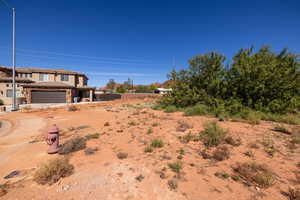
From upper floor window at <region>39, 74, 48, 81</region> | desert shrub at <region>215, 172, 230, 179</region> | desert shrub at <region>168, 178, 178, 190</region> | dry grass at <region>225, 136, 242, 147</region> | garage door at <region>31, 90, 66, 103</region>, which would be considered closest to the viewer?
desert shrub at <region>168, 178, 178, 190</region>

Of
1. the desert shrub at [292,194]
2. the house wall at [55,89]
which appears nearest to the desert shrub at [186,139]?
the desert shrub at [292,194]

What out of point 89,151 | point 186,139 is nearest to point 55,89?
point 89,151

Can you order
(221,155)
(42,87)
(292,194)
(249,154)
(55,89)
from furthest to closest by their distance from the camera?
(55,89) → (42,87) → (249,154) → (221,155) → (292,194)

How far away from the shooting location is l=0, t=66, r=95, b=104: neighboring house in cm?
1742

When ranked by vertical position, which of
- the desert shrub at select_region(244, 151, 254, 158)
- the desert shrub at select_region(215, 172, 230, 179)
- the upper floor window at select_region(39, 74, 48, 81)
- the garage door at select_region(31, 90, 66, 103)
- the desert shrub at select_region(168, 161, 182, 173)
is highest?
the upper floor window at select_region(39, 74, 48, 81)

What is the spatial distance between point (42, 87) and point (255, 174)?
81.9 ft

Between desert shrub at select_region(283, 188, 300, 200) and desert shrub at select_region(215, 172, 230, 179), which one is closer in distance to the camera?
desert shrub at select_region(283, 188, 300, 200)

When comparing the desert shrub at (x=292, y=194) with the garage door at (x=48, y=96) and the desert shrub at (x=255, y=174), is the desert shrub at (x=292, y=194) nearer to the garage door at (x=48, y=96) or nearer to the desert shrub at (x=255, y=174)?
the desert shrub at (x=255, y=174)

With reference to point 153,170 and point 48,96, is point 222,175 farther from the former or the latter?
point 48,96

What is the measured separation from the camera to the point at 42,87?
59.7ft

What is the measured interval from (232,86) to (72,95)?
23161 mm

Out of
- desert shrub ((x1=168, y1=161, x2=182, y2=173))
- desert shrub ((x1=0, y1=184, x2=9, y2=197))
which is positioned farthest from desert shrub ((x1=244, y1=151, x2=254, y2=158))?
desert shrub ((x1=0, y1=184, x2=9, y2=197))

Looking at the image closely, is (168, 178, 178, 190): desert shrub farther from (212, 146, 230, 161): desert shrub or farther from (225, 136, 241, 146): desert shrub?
(225, 136, 241, 146): desert shrub

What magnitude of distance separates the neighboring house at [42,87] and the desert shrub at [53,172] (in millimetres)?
20853
